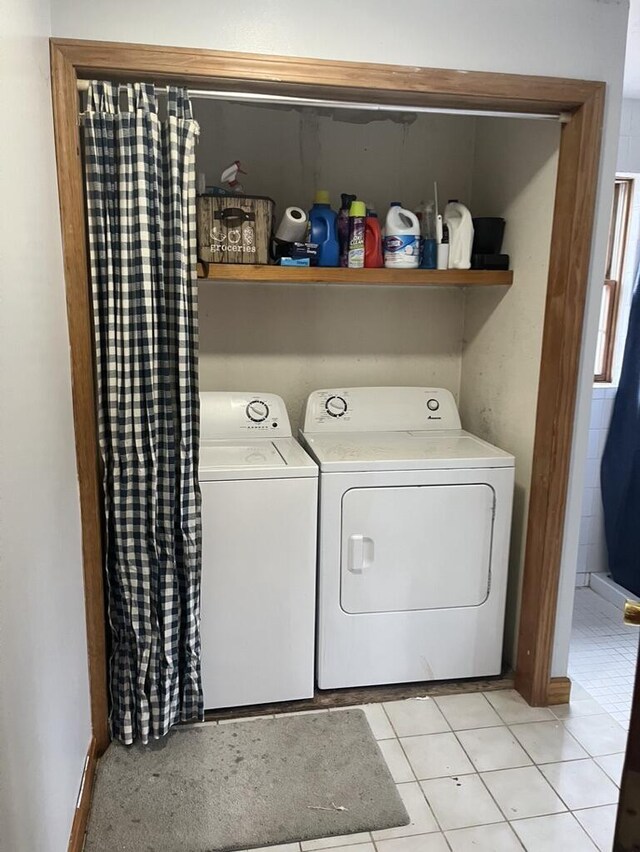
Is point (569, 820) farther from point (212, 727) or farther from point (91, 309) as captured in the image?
point (91, 309)

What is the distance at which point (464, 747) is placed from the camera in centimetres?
212

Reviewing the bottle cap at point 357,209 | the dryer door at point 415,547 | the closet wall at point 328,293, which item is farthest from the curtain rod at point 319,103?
the dryer door at point 415,547

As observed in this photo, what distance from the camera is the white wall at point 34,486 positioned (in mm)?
1104

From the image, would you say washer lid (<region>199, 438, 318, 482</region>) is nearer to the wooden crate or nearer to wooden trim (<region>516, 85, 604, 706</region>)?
the wooden crate

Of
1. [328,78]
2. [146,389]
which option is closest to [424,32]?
[328,78]

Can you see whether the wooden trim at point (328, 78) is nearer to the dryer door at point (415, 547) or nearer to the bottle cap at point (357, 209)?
the bottle cap at point (357, 209)

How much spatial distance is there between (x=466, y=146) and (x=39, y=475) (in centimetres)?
229

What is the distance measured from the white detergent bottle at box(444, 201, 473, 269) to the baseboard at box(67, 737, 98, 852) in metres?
2.04

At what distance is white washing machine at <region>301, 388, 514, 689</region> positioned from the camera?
7.43 ft

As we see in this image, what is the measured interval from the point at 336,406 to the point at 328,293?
1.60 ft

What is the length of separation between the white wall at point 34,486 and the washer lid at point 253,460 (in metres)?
0.46

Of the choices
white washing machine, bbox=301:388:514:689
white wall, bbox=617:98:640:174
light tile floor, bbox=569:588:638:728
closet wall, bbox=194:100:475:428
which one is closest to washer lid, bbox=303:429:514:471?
white washing machine, bbox=301:388:514:689

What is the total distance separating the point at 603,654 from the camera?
9.25 feet

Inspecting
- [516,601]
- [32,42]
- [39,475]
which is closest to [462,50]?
[32,42]
